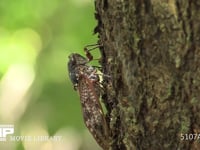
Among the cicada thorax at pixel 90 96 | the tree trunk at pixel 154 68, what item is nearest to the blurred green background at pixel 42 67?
the cicada thorax at pixel 90 96

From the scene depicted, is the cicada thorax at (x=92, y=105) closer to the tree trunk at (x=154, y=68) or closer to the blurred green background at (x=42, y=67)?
the tree trunk at (x=154, y=68)

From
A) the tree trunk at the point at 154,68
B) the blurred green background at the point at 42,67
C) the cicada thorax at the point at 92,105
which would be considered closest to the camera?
the tree trunk at the point at 154,68

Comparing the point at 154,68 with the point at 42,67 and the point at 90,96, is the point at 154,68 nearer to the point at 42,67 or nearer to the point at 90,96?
the point at 90,96

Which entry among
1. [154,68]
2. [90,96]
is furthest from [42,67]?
[154,68]

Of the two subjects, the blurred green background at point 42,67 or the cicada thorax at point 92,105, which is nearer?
the cicada thorax at point 92,105

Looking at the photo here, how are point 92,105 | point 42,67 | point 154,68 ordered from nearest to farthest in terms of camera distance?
point 154,68 → point 92,105 → point 42,67

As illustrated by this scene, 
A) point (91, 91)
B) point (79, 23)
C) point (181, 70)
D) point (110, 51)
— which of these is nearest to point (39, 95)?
point (79, 23)

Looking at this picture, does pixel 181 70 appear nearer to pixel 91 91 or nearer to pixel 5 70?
pixel 91 91
